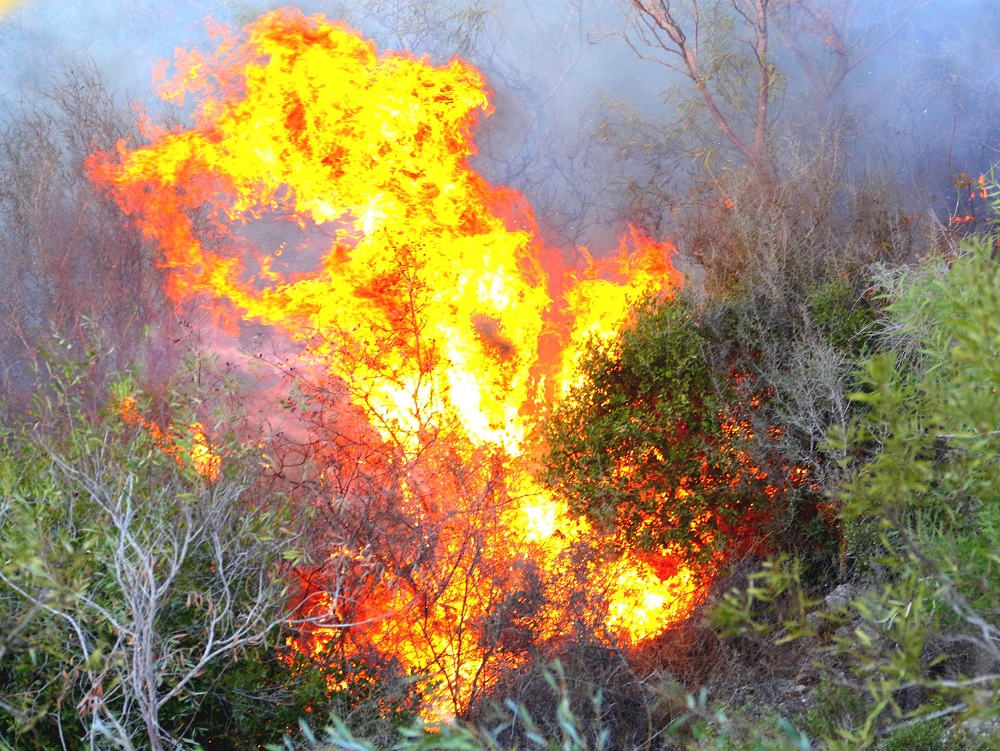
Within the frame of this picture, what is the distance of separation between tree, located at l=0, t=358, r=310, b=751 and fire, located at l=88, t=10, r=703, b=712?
1026 millimetres

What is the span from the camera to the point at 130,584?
456 centimetres

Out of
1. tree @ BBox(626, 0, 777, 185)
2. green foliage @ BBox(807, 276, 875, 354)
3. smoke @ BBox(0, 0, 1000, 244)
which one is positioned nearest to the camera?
green foliage @ BBox(807, 276, 875, 354)

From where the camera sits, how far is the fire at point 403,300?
7961mm

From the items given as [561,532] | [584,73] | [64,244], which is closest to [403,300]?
[561,532]

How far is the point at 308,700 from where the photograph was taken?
6.25 metres

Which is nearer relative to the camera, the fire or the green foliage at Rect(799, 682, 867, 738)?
the green foliage at Rect(799, 682, 867, 738)

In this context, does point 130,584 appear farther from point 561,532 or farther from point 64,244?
point 64,244

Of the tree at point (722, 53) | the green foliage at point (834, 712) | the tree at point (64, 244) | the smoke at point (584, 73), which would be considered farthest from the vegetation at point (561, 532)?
the smoke at point (584, 73)

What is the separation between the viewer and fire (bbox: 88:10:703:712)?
7961mm

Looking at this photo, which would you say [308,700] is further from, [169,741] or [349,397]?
[349,397]

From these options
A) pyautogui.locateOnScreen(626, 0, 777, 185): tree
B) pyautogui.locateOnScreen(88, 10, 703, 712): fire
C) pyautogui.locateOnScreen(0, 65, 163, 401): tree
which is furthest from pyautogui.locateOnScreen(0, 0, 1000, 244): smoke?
pyautogui.locateOnScreen(0, 65, 163, 401): tree

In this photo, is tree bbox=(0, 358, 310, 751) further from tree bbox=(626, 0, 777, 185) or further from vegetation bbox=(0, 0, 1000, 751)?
tree bbox=(626, 0, 777, 185)

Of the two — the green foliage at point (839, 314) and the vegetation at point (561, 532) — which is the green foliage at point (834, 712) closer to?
the vegetation at point (561, 532)

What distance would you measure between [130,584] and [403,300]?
6.26 meters
